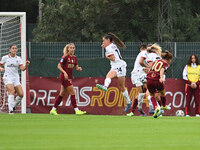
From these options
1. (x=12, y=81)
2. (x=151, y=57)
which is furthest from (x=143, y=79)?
(x=12, y=81)

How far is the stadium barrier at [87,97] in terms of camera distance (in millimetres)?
20422

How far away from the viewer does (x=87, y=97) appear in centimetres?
2052

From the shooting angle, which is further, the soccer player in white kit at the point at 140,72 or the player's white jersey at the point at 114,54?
the soccer player in white kit at the point at 140,72

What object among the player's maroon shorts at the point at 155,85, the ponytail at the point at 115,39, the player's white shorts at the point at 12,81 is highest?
the ponytail at the point at 115,39

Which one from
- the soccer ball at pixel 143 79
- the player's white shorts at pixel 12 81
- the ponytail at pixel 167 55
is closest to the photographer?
the ponytail at pixel 167 55

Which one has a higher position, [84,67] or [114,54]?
[114,54]

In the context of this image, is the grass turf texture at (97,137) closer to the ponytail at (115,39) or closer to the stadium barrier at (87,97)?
the ponytail at (115,39)

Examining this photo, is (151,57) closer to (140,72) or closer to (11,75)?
(140,72)

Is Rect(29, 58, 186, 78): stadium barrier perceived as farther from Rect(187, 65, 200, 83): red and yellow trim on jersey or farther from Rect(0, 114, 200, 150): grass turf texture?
Rect(0, 114, 200, 150): grass turf texture

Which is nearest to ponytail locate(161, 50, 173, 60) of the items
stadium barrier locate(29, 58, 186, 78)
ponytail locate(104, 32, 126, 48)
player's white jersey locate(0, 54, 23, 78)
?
ponytail locate(104, 32, 126, 48)

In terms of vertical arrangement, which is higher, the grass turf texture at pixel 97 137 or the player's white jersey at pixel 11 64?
the player's white jersey at pixel 11 64

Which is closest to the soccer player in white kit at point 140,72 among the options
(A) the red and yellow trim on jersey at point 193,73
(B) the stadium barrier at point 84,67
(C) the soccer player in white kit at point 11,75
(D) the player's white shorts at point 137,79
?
(D) the player's white shorts at point 137,79

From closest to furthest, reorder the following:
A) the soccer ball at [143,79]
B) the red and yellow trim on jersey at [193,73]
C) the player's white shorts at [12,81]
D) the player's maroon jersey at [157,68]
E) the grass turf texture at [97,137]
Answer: the grass turf texture at [97,137], the player's maroon jersey at [157,68], the soccer ball at [143,79], the player's white shorts at [12,81], the red and yellow trim on jersey at [193,73]

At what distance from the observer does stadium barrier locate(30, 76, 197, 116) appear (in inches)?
804
